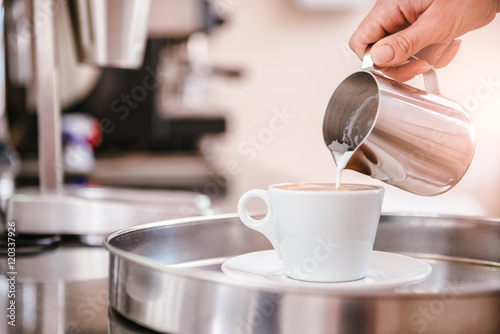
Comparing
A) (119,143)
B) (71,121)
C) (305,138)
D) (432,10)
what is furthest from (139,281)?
(305,138)

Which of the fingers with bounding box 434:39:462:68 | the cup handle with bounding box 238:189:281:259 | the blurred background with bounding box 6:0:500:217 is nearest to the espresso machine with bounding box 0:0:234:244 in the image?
the blurred background with bounding box 6:0:500:217

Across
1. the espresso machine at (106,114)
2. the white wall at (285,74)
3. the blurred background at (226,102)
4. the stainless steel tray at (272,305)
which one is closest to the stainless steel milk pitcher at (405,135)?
the stainless steel tray at (272,305)

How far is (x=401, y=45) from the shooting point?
0.60 meters

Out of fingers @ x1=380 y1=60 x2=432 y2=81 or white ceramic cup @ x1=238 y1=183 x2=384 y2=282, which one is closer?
white ceramic cup @ x1=238 y1=183 x2=384 y2=282

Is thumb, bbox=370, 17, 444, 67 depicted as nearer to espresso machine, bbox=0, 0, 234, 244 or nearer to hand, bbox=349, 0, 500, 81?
hand, bbox=349, 0, 500, 81

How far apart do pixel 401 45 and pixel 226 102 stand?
10.6 ft

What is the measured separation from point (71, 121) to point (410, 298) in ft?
6.80

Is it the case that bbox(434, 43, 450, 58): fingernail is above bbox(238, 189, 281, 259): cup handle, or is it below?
above

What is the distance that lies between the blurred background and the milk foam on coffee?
0.45 meters

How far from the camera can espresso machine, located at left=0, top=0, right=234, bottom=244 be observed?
2.70 feet

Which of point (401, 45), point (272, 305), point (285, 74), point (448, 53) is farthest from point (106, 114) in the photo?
point (272, 305)

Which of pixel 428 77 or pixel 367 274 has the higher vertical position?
pixel 428 77

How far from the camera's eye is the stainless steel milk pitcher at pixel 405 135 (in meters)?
0.55

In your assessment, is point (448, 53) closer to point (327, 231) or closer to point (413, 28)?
point (413, 28)
